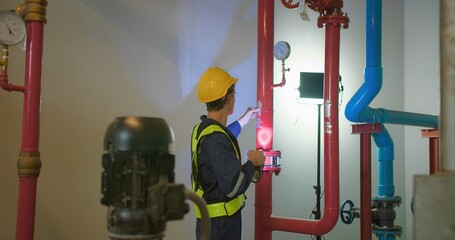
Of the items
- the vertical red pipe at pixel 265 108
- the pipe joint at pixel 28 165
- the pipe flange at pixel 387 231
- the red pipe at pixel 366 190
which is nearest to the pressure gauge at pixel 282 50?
the vertical red pipe at pixel 265 108

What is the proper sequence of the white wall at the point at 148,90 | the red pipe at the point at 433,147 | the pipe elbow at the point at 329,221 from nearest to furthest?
the pipe elbow at the point at 329,221 → the white wall at the point at 148,90 → the red pipe at the point at 433,147

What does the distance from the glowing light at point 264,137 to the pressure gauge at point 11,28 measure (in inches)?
50.9

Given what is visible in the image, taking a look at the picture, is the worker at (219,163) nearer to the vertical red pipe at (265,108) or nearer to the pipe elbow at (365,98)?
the vertical red pipe at (265,108)

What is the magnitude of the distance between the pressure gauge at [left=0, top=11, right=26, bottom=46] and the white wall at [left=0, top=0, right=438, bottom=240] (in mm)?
658

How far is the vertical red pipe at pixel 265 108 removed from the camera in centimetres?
255

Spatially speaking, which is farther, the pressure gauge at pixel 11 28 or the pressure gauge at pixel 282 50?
the pressure gauge at pixel 282 50

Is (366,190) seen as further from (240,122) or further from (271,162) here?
(240,122)

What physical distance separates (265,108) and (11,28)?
134cm

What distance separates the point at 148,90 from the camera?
287cm

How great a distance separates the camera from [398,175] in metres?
4.06

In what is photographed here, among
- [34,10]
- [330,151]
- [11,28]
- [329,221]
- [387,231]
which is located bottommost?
[387,231]

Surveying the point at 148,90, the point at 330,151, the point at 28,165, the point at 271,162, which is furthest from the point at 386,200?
the point at 28,165

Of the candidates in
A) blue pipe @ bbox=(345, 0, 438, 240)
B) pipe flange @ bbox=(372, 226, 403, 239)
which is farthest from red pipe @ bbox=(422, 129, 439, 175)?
pipe flange @ bbox=(372, 226, 403, 239)

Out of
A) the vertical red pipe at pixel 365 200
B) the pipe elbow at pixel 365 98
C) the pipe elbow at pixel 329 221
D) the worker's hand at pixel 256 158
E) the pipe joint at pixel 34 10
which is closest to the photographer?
the pipe joint at pixel 34 10
